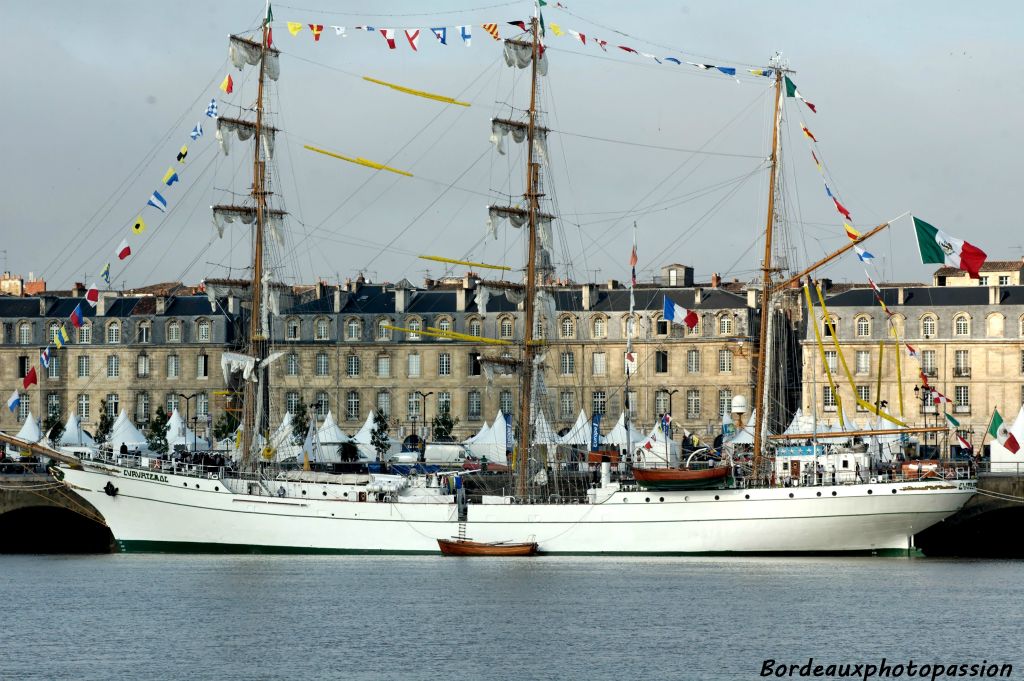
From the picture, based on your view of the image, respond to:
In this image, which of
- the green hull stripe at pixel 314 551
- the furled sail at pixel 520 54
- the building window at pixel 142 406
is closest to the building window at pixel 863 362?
the green hull stripe at pixel 314 551

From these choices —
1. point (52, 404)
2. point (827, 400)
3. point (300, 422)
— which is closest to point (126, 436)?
point (300, 422)

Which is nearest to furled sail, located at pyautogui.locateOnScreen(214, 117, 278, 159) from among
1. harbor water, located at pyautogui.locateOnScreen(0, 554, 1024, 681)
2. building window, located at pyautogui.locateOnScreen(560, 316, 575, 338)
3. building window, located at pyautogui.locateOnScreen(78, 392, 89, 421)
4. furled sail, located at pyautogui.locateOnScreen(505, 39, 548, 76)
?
furled sail, located at pyautogui.locateOnScreen(505, 39, 548, 76)

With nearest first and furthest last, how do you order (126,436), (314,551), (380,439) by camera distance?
(314,551)
(126,436)
(380,439)

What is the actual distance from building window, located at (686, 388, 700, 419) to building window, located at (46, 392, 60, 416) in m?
34.5

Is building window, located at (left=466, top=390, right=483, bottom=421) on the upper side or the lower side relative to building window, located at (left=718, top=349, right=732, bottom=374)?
lower

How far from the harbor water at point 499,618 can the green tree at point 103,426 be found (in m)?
35.5

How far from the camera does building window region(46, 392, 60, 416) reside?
104188 mm

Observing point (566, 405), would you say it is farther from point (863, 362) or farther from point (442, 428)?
point (863, 362)

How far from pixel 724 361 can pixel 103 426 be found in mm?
31921

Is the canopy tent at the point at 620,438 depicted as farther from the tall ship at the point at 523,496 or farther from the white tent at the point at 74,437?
the white tent at the point at 74,437

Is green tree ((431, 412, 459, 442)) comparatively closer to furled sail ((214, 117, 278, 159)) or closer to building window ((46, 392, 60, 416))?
building window ((46, 392, 60, 416))

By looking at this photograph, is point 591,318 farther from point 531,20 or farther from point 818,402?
point 531,20

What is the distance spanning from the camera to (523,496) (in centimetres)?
6341

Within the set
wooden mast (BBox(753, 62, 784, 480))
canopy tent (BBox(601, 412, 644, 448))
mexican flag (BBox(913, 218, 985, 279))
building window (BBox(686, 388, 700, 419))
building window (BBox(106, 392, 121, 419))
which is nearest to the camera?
mexican flag (BBox(913, 218, 985, 279))
